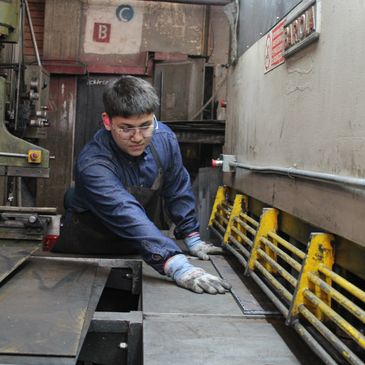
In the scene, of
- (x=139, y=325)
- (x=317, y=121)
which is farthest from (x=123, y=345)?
(x=317, y=121)

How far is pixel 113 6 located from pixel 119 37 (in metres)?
0.39

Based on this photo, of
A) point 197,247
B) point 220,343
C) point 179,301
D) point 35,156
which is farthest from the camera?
point 35,156

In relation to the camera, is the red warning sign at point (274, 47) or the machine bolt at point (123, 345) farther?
the red warning sign at point (274, 47)

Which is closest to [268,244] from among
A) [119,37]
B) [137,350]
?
[137,350]

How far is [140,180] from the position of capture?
2461 millimetres

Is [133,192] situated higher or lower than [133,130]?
lower

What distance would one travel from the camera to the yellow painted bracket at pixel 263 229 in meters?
2.14

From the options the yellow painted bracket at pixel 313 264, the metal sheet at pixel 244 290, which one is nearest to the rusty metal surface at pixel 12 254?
the metal sheet at pixel 244 290

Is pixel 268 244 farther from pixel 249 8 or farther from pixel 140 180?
pixel 249 8

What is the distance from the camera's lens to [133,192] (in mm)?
2441

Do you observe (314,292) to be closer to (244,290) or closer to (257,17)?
(244,290)

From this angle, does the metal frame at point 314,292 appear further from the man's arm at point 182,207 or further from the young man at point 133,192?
the man's arm at point 182,207

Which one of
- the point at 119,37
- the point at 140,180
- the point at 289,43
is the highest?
the point at 119,37

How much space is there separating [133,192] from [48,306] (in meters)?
0.84
